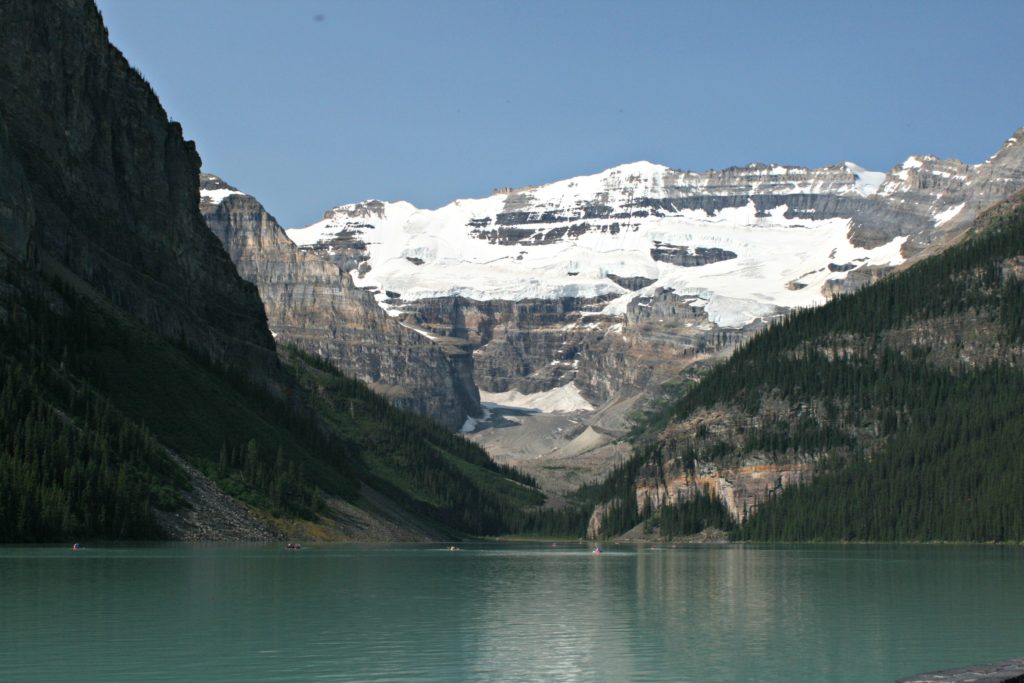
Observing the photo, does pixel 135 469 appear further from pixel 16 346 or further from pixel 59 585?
pixel 59 585

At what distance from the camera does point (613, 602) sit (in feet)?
351

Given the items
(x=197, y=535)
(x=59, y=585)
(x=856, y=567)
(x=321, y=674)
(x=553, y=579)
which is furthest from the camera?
(x=197, y=535)

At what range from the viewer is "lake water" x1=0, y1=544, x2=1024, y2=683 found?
2675 inches

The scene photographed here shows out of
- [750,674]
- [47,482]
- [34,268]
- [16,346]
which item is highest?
[34,268]

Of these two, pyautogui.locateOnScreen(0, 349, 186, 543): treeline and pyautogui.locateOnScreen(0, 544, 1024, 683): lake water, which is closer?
pyautogui.locateOnScreen(0, 544, 1024, 683): lake water

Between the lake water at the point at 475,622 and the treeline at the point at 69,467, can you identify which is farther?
the treeline at the point at 69,467

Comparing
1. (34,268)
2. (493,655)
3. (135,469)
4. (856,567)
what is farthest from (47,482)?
(493,655)

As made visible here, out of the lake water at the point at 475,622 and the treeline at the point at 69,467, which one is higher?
the treeline at the point at 69,467

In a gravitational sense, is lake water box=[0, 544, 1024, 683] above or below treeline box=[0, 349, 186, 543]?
below

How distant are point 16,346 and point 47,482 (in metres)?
22.6

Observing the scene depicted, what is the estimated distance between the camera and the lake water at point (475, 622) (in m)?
67.9

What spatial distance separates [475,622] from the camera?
89375mm

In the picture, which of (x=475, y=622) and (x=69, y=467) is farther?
(x=69, y=467)

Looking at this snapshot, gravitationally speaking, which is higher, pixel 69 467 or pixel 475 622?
pixel 69 467
